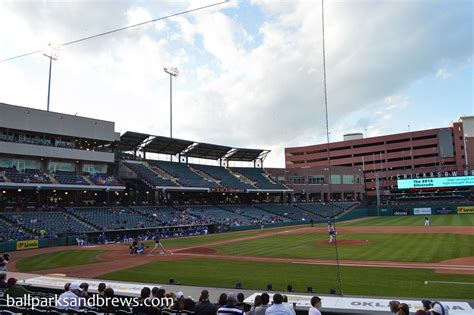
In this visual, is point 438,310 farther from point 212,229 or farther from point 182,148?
point 182,148

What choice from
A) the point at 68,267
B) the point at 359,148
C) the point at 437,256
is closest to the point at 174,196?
the point at 68,267

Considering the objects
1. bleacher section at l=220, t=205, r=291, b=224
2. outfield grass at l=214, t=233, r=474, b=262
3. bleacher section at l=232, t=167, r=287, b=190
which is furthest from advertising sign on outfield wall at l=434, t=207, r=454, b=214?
outfield grass at l=214, t=233, r=474, b=262

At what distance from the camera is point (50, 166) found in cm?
4969

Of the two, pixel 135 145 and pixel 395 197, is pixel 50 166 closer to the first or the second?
pixel 135 145

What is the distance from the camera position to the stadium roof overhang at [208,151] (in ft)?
226

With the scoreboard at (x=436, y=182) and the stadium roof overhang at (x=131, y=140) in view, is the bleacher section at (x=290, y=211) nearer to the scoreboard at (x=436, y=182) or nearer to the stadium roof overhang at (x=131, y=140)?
the scoreboard at (x=436, y=182)

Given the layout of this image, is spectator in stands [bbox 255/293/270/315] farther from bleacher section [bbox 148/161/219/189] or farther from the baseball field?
bleacher section [bbox 148/161/219/189]

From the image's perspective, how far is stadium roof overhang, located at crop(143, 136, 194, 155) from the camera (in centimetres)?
6183

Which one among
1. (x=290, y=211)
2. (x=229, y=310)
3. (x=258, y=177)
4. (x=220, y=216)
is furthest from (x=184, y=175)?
(x=229, y=310)

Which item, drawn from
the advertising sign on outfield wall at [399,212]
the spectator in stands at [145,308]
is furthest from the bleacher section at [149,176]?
the spectator in stands at [145,308]

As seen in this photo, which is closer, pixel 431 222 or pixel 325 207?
pixel 431 222

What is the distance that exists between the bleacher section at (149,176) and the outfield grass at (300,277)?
33575 mm

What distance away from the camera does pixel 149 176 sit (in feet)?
192

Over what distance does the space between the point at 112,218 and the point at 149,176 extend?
12.7 metres
